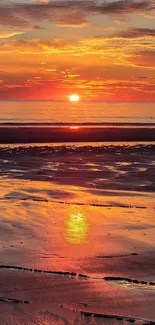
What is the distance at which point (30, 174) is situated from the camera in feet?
73.8

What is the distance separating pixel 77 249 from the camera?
10.6 metres

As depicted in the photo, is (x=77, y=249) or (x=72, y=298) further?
(x=77, y=249)

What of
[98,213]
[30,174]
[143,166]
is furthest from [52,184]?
[143,166]

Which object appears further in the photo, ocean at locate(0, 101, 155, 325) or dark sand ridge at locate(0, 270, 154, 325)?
ocean at locate(0, 101, 155, 325)

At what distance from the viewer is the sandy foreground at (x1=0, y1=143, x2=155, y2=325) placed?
757 centimetres

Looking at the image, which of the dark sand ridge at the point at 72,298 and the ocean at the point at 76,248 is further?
the ocean at the point at 76,248

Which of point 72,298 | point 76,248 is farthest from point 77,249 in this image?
point 72,298

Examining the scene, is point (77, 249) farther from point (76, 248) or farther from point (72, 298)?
point (72, 298)

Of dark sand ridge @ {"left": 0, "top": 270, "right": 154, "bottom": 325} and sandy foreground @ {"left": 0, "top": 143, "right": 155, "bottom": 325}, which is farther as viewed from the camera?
sandy foreground @ {"left": 0, "top": 143, "right": 155, "bottom": 325}

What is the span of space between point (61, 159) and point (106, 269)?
19.6 m

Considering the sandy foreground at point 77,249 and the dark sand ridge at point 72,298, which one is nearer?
the dark sand ridge at point 72,298

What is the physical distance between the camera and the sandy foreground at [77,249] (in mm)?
7574

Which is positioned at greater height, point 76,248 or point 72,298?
point 76,248

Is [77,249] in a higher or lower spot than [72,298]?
higher
